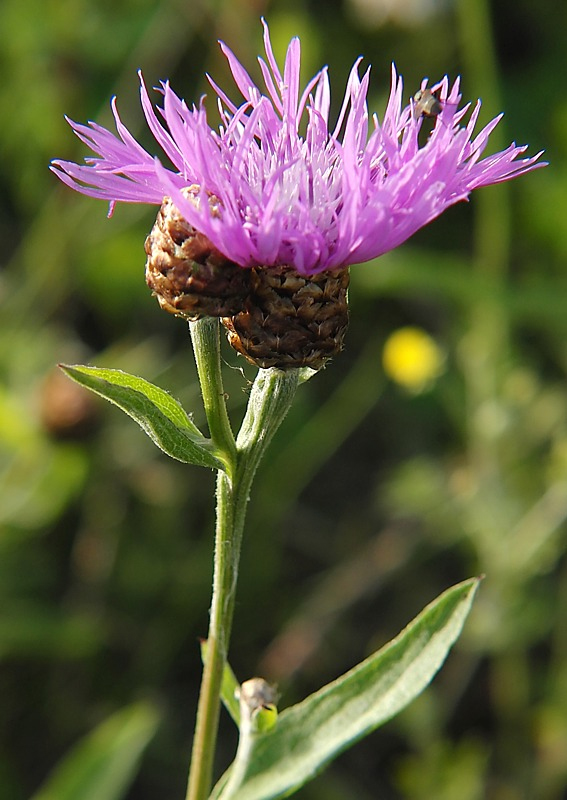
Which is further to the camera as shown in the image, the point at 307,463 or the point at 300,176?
the point at 307,463

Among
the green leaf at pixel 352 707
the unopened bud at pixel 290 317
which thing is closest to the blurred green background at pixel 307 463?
the green leaf at pixel 352 707

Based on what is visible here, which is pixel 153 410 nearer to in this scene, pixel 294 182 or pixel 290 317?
pixel 290 317

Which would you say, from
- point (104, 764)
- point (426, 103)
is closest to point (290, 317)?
point (426, 103)

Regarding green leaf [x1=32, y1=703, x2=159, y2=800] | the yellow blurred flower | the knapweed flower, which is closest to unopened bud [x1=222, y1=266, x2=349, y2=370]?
the knapweed flower

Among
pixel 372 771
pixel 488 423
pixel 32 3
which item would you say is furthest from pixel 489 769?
pixel 32 3

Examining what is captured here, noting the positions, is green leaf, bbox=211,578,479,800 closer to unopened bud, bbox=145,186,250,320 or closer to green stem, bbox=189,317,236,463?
green stem, bbox=189,317,236,463

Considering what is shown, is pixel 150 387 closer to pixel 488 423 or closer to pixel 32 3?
pixel 488 423
